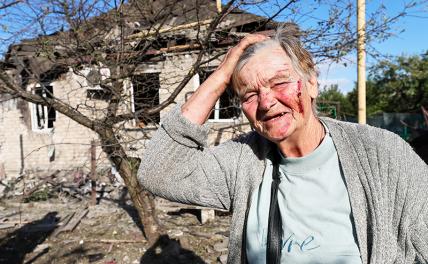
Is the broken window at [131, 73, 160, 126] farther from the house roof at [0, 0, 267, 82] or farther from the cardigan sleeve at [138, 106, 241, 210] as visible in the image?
the cardigan sleeve at [138, 106, 241, 210]

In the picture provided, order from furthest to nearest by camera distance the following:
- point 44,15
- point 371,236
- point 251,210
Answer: point 44,15 < point 251,210 < point 371,236

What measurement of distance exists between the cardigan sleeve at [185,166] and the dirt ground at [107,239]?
3.41 m

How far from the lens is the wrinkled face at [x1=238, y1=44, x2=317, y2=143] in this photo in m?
1.31

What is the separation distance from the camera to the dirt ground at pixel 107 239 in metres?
4.74

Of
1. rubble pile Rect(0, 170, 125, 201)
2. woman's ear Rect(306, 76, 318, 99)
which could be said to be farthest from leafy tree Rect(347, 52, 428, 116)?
woman's ear Rect(306, 76, 318, 99)

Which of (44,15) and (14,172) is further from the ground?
(44,15)

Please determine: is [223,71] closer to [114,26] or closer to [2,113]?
[114,26]

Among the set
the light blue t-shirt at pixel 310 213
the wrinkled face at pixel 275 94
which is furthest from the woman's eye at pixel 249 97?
the light blue t-shirt at pixel 310 213

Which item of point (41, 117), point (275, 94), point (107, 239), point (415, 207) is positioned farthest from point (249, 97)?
point (41, 117)

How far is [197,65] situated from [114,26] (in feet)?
4.43

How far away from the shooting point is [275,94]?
1.32m

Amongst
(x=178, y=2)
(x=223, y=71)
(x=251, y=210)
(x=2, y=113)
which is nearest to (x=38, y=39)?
(x=178, y=2)

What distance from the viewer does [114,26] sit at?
460 cm

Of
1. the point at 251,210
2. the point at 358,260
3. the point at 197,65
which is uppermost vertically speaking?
the point at 197,65
